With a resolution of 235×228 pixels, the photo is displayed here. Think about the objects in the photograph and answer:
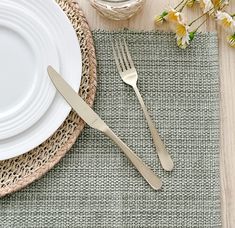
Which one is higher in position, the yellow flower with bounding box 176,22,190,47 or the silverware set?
the yellow flower with bounding box 176,22,190,47

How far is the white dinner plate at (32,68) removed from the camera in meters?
0.86

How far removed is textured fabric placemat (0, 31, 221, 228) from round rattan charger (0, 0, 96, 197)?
23 mm

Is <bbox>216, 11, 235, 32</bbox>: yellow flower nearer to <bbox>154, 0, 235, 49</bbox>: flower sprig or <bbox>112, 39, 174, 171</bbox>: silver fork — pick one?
<bbox>154, 0, 235, 49</bbox>: flower sprig

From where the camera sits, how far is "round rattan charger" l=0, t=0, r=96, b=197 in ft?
2.88

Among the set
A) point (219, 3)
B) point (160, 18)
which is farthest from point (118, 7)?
point (219, 3)

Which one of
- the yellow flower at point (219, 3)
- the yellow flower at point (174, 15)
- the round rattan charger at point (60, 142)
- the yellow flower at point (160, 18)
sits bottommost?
the round rattan charger at point (60, 142)

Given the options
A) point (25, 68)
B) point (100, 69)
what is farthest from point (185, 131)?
point (25, 68)

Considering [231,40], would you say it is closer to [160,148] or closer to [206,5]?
[206,5]

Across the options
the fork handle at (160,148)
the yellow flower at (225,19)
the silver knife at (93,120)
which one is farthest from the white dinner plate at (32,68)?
the yellow flower at (225,19)

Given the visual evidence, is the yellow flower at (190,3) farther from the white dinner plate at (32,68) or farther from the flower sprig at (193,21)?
the white dinner plate at (32,68)

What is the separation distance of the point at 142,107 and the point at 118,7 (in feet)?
0.61

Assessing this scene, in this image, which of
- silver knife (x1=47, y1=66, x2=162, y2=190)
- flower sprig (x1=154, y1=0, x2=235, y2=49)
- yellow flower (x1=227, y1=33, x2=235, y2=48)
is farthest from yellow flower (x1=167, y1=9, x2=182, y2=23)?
silver knife (x1=47, y1=66, x2=162, y2=190)

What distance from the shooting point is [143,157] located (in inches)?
35.5

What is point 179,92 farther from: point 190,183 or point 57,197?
point 57,197
